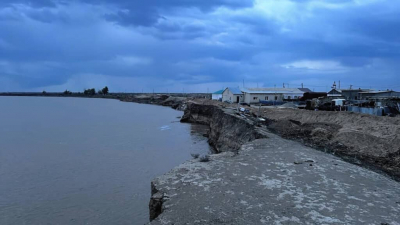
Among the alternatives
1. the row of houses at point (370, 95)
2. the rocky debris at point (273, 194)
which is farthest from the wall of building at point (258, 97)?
the rocky debris at point (273, 194)

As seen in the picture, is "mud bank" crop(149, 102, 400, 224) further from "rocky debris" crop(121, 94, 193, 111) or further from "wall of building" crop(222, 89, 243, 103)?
"rocky debris" crop(121, 94, 193, 111)

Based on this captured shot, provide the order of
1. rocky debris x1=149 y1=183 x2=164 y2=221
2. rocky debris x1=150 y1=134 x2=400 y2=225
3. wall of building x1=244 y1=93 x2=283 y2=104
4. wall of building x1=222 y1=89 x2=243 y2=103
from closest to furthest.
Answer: rocky debris x1=150 y1=134 x2=400 y2=225 → rocky debris x1=149 y1=183 x2=164 y2=221 → wall of building x1=244 y1=93 x2=283 y2=104 → wall of building x1=222 y1=89 x2=243 y2=103

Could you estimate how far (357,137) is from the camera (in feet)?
63.8

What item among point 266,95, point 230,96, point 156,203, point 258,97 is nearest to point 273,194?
point 156,203

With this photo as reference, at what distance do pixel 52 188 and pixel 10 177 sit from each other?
410cm

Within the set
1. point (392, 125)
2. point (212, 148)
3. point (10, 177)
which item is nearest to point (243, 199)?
point (10, 177)

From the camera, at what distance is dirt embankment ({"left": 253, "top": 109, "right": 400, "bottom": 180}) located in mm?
15325

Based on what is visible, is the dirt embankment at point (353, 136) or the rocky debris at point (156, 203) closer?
the rocky debris at point (156, 203)

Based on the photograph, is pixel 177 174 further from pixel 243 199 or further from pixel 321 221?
pixel 321 221

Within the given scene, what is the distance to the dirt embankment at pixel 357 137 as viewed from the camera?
1532cm

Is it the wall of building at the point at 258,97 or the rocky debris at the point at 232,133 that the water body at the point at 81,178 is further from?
the wall of building at the point at 258,97

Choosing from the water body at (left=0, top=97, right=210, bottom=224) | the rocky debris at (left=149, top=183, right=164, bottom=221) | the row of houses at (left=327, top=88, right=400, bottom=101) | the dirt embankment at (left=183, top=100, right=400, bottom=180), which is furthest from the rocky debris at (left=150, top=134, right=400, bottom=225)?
the row of houses at (left=327, top=88, right=400, bottom=101)

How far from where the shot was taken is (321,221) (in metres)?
6.29

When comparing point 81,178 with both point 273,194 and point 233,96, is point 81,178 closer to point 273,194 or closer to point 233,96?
point 273,194
